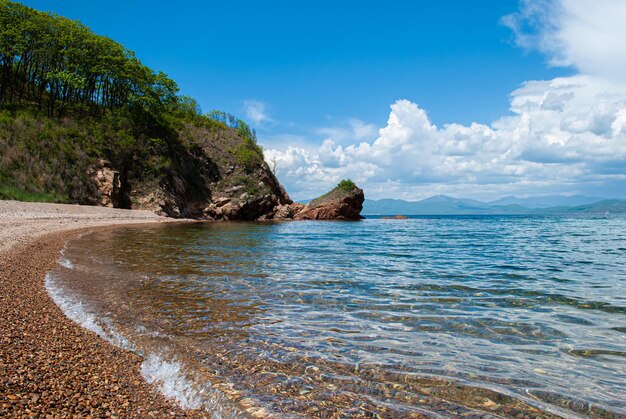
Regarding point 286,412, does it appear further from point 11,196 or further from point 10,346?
point 11,196

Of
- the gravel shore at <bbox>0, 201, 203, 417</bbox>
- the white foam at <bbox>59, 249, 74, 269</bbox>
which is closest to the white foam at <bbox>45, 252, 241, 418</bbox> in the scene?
the gravel shore at <bbox>0, 201, 203, 417</bbox>

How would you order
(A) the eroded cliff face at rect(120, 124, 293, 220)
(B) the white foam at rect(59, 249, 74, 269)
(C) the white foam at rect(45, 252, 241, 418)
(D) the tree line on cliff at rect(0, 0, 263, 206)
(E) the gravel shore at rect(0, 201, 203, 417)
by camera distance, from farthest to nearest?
(A) the eroded cliff face at rect(120, 124, 293, 220)
(D) the tree line on cliff at rect(0, 0, 263, 206)
(B) the white foam at rect(59, 249, 74, 269)
(C) the white foam at rect(45, 252, 241, 418)
(E) the gravel shore at rect(0, 201, 203, 417)

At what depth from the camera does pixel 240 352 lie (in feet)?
20.0

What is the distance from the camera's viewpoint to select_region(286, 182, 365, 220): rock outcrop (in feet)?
232

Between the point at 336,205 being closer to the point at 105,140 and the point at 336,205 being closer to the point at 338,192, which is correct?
the point at 338,192

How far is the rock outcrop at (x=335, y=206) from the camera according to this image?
70.6 m

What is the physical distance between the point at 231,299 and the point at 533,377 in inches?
260

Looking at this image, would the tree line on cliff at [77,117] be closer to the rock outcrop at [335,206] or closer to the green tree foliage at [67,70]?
the green tree foliage at [67,70]

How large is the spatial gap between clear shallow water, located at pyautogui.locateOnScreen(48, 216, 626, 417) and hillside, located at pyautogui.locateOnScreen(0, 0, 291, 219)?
121 ft

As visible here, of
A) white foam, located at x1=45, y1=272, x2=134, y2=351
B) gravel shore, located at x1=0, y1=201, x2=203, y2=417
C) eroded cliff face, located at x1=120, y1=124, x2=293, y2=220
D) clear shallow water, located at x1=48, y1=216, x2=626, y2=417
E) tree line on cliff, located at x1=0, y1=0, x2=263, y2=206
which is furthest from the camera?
eroded cliff face, located at x1=120, y1=124, x2=293, y2=220

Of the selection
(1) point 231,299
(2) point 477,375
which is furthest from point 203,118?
(2) point 477,375

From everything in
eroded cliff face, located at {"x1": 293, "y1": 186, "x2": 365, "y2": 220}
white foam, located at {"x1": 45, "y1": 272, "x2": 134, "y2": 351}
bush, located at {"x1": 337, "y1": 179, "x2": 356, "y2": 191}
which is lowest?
white foam, located at {"x1": 45, "y1": 272, "x2": 134, "y2": 351}

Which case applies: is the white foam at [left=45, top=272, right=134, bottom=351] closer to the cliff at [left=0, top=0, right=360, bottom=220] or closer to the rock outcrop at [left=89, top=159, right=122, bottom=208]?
the cliff at [left=0, top=0, right=360, bottom=220]

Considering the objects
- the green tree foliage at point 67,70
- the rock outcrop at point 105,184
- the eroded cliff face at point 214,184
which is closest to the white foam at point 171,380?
the rock outcrop at point 105,184
